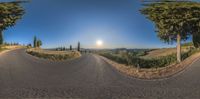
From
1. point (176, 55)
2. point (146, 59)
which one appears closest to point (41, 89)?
point (146, 59)

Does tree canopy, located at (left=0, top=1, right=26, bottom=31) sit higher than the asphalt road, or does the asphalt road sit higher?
tree canopy, located at (left=0, top=1, right=26, bottom=31)

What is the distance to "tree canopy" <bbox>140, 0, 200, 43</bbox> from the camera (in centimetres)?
4109

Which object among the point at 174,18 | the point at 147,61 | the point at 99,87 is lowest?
the point at 99,87

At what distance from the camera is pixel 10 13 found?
1743 inches

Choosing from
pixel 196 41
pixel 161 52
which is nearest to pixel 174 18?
pixel 161 52

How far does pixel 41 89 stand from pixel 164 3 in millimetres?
22625

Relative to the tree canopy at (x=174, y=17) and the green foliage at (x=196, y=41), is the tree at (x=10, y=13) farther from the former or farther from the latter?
the green foliage at (x=196, y=41)

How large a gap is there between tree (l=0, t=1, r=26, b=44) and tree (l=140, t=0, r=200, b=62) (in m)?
15.0

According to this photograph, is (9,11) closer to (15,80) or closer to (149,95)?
(15,80)

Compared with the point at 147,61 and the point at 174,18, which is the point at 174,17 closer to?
the point at 174,18

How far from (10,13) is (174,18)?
20012 millimetres

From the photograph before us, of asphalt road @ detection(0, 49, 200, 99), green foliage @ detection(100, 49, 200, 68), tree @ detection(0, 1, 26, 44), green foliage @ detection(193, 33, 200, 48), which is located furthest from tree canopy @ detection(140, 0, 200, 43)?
tree @ detection(0, 1, 26, 44)

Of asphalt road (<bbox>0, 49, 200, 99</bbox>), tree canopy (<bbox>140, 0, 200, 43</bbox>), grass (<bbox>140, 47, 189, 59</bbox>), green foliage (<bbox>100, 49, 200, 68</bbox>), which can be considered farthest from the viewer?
grass (<bbox>140, 47, 189, 59</bbox>)

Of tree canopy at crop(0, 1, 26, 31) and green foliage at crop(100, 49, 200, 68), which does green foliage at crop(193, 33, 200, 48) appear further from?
tree canopy at crop(0, 1, 26, 31)
